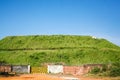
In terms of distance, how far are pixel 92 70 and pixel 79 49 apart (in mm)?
11386

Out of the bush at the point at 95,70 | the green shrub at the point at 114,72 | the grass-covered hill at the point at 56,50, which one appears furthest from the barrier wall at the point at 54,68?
the green shrub at the point at 114,72

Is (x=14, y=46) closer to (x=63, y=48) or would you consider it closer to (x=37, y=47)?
(x=37, y=47)

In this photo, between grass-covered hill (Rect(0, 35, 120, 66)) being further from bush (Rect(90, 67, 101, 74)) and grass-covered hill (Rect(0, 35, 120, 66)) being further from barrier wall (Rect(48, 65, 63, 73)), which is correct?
bush (Rect(90, 67, 101, 74))

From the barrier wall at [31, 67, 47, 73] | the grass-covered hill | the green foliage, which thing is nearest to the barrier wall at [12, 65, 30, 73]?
the barrier wall at [31, 67, 47, 73]

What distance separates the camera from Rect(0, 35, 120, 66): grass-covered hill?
1852 inches

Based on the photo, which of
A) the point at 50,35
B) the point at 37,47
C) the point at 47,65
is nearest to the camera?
the point at 47,65

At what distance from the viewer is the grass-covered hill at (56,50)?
47031 mm

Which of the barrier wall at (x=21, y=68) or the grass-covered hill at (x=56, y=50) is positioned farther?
the grass-covered hill at (x=56, y=50)

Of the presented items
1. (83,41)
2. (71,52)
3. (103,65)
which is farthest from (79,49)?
(103,65)

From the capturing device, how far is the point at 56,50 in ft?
168

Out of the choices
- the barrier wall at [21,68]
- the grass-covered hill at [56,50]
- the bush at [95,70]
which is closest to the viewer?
the bush at [95,70]

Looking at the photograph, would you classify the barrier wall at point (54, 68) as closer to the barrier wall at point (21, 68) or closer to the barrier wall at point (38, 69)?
the barrier wall at point (38, 69)

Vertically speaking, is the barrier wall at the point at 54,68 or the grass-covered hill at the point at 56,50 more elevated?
the grass-covered hill at the point at 56,50

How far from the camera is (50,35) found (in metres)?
61.5
